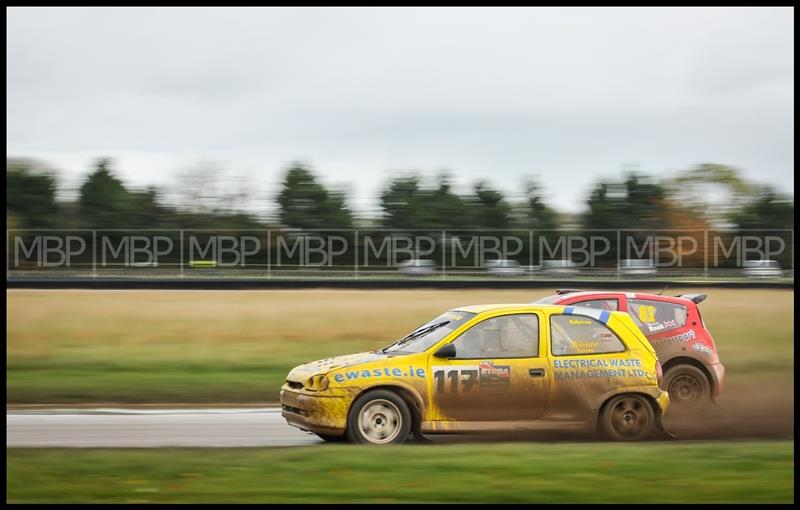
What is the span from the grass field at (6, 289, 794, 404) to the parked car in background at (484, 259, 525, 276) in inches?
650

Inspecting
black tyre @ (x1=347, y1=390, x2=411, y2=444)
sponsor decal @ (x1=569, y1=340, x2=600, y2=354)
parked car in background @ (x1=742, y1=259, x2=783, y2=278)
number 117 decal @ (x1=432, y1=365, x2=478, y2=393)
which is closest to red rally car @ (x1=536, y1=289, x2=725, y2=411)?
sponsor decal @ (x1=569, y1=340, x2=600, y2=354)

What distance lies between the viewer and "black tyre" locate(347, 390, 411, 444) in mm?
10062

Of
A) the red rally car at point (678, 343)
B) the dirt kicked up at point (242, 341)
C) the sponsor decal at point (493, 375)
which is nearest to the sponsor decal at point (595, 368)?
the sponsor decal at point (493, 375)

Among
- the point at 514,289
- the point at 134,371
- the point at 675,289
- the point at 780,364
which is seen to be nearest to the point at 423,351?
the point at 134,371

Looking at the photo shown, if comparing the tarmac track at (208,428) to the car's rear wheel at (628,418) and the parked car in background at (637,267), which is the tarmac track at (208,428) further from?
the parked car in background at (637,267)

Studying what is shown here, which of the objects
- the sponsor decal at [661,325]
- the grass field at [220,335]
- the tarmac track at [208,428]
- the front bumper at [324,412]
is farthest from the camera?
the grass field at [220,335]

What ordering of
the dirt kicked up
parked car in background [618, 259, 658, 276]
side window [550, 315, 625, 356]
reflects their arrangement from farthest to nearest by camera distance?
parked car in background [618, 259, 658, 276], the dirt kicked up, side window [550, 315, 625, 356]

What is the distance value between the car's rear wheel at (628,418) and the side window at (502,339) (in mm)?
1014

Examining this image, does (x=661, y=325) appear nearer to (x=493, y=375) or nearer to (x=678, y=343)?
(x=678, y=343)

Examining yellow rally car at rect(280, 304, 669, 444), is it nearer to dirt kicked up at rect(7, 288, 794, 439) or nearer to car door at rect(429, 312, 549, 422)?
car door at rect(429, 312, 549, 422)

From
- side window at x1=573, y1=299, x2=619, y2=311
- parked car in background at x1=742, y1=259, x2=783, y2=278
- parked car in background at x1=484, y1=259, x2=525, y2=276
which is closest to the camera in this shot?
side window at x1=573, y1=299, x2=619, y2=311

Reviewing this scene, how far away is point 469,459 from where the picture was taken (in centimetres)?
898

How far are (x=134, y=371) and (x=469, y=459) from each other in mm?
11197

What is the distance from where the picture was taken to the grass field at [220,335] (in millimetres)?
17031
